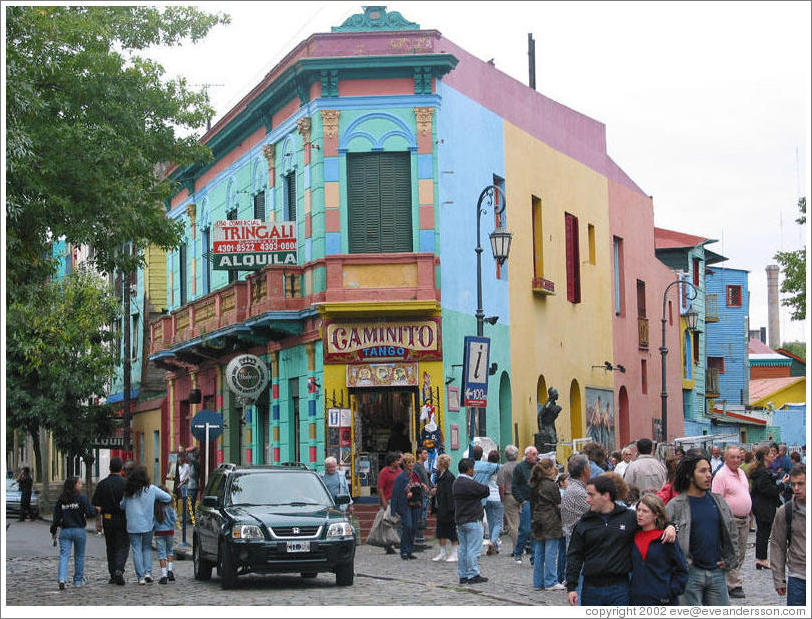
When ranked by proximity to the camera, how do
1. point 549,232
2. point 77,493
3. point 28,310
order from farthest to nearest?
point 549,232
point 28,310
point 77,493

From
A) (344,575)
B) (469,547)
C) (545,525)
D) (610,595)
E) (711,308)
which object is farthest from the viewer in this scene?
(711,308)

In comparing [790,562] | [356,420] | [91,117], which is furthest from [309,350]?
[790,562]

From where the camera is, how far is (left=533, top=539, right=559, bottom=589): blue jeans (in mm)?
17859

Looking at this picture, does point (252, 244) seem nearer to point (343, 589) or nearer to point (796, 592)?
point (343, 589)

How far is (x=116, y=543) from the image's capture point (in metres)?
19.5

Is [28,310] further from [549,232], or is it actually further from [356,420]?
[549,232]

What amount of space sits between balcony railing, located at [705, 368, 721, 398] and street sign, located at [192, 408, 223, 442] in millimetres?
38577

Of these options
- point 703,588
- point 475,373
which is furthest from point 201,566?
point 703,588

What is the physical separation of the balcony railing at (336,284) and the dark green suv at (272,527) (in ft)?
32.2

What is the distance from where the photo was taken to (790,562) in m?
11.6

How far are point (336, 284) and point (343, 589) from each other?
12136 mm

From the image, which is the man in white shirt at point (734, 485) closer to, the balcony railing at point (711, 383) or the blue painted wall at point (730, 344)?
the balcony railing at point (711, 383)

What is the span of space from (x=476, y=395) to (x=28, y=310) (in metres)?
7.43

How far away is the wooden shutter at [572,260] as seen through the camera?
126ft
